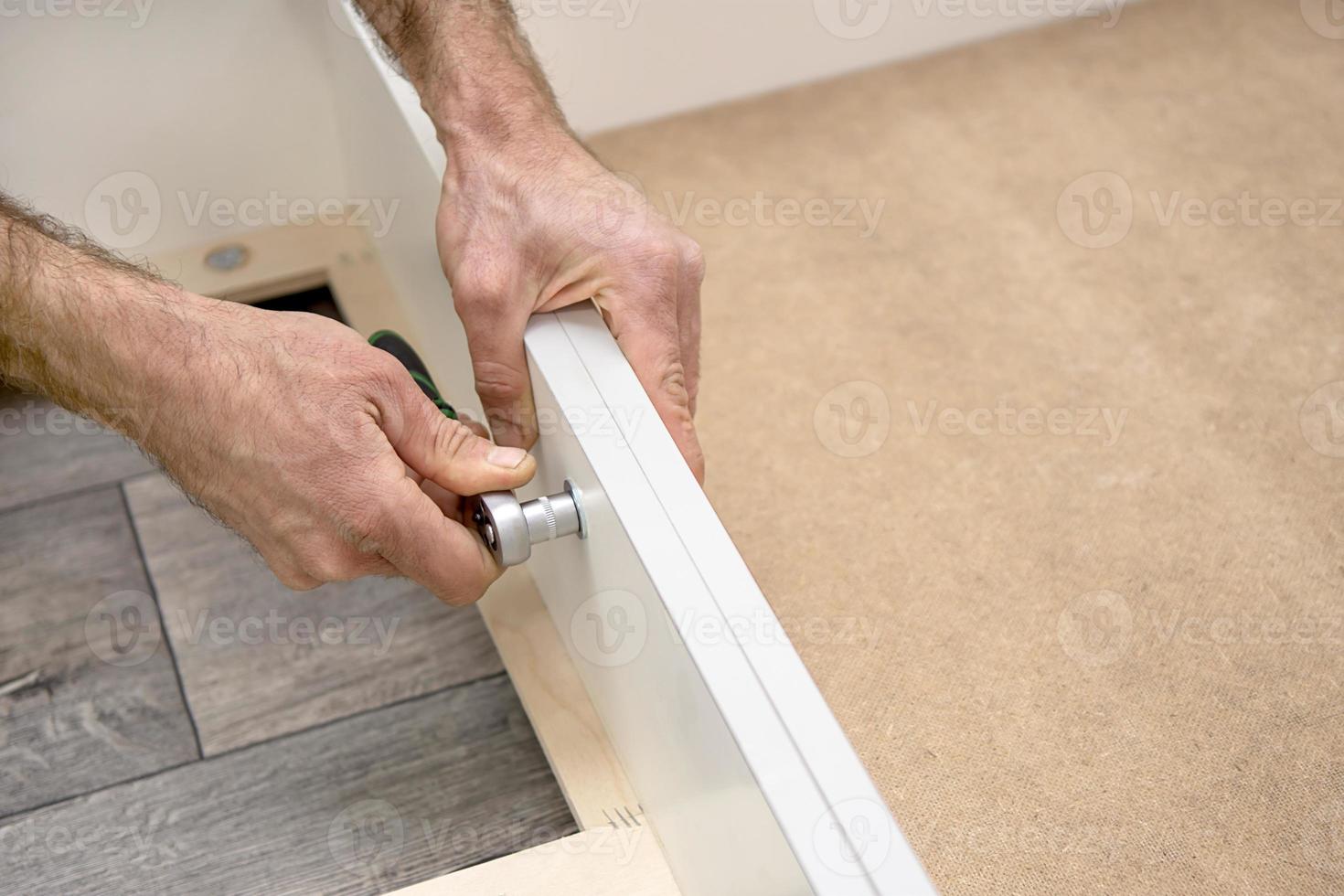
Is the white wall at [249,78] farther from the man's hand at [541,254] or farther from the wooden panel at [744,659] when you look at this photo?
the wooden panel at [744,659]

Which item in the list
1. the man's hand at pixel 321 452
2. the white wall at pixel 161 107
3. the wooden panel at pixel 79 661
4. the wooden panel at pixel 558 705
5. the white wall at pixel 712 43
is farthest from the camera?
the white wall at pixel 712 43

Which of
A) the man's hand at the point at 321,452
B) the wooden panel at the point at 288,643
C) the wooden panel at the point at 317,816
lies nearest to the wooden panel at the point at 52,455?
the wooden panel at the point at 288,643

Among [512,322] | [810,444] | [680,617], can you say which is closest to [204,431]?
[512,322]

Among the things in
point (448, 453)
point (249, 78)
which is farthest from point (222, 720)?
point (249, 78)

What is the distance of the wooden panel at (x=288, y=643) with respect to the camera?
3.15 ft

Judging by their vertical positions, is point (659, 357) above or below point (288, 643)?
above

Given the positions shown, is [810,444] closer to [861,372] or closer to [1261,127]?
[861,372]

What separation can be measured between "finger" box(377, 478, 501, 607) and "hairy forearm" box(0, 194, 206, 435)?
0.15m

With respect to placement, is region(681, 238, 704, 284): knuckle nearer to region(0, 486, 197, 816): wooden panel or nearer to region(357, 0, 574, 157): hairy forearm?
region(357, 0, 574, 157): hairy forearm

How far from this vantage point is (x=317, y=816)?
34.7 inches

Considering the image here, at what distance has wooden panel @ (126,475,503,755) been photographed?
3.15 feet

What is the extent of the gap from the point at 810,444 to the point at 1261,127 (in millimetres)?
668

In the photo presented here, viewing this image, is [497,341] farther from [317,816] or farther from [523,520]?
[317,816]

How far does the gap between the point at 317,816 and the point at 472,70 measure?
54 centimetres
